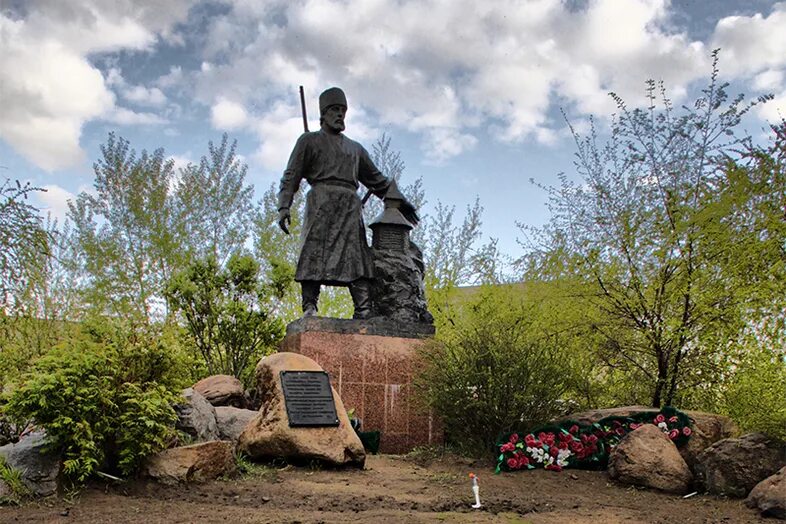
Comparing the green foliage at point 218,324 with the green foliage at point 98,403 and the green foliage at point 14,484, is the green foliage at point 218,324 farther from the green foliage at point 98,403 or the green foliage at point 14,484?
the green foliage at point 14,484

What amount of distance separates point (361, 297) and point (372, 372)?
3.17 feet

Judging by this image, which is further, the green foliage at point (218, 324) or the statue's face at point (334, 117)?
the green foliage at point (218, 324)

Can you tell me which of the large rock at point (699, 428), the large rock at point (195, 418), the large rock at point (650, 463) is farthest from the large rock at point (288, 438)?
the large rock at point (699, 428)

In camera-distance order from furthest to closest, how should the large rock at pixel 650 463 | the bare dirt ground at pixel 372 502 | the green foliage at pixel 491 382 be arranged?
the green foliage at pixel 491 382, the large rock at pixel 650 463, the bare dirt ground at pixel 372 502

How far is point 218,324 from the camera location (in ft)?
33.0

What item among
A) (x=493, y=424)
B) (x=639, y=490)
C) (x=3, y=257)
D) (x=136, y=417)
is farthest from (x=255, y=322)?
(x=639, y=490)

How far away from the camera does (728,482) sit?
5512 millimetres

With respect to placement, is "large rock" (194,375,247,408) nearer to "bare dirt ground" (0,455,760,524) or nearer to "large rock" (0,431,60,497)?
"bare dirt ground" (0,455,760,524)

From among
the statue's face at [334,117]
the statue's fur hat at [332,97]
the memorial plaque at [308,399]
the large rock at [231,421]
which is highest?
the statue's fur hat at [332,97]

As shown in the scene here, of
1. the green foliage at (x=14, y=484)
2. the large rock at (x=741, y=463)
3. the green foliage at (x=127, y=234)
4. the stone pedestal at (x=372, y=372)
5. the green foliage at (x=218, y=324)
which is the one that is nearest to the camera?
the green foliage at (x=14, y=484)

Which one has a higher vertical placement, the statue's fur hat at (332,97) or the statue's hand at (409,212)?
the statue's fur hat at (332,97)

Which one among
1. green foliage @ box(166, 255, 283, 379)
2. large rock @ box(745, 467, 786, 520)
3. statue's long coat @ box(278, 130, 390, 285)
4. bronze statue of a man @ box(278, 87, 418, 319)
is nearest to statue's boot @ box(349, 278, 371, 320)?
bronze statue of a man @ box(278, 87, 418, 319)

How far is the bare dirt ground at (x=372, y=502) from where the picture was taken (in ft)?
14.5

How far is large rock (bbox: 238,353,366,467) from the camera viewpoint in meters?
6.12
